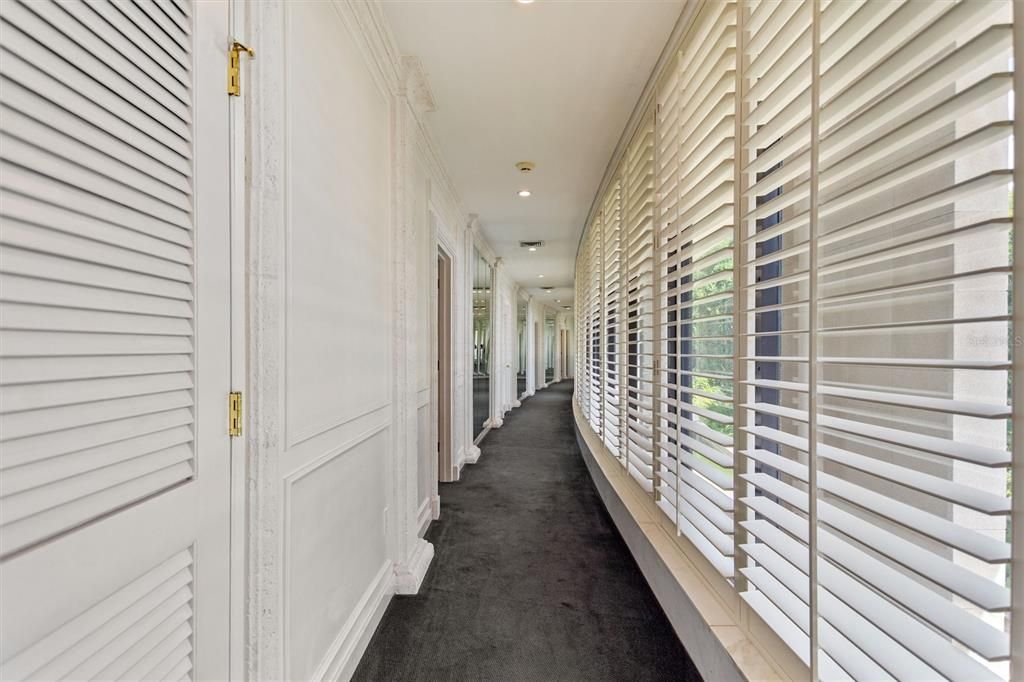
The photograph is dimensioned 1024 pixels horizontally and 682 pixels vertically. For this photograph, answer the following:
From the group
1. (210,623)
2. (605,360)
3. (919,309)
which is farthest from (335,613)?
(605,360)

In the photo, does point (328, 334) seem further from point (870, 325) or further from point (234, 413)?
point (870, 325)

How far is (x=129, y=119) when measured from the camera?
33.5 inches

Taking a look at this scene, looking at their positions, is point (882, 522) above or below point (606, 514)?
above

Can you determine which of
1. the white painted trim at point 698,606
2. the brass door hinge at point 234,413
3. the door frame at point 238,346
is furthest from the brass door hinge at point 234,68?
the white painted trim at point 698,606

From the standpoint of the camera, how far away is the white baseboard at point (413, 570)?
7.75ft

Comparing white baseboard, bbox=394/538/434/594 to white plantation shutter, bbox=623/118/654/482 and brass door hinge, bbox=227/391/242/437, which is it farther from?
brass door hinge, bbox=227/391/242/437

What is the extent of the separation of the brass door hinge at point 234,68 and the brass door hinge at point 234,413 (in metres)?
0.71

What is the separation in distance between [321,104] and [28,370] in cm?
122

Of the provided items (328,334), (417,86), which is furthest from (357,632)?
(417,86)

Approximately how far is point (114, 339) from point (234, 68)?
72 cm

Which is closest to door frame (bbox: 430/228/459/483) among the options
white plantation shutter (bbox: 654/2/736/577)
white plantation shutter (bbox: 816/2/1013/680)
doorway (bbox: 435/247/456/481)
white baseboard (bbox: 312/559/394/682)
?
doorway (bbox: 435/247/456/481)

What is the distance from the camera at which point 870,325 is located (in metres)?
0.87

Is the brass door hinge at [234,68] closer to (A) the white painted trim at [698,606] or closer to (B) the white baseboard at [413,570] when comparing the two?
(A) the white painted trim at [698,606]

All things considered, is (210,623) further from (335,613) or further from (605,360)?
(605,360)
